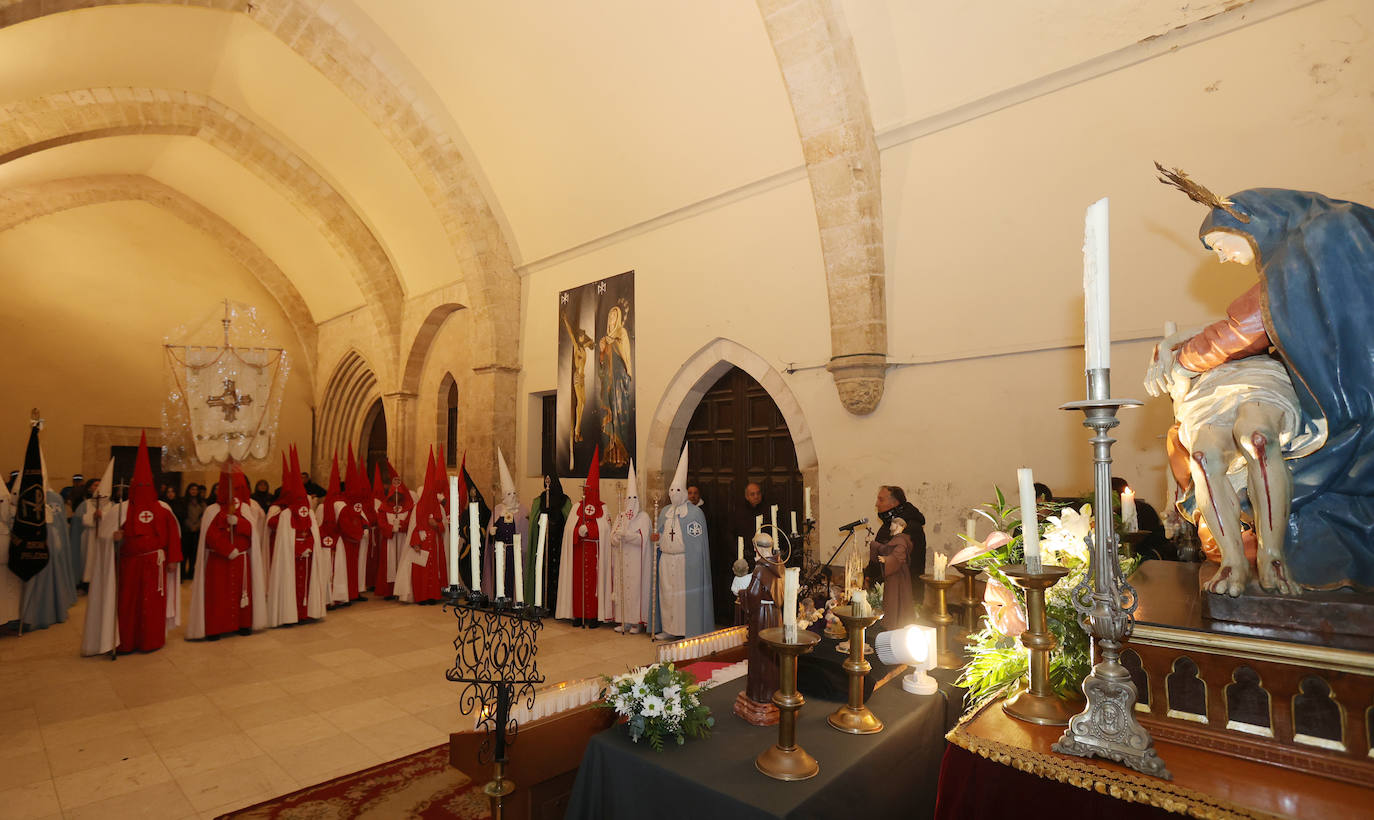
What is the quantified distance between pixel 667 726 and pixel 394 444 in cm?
1154

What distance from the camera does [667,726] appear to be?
7.42 feet

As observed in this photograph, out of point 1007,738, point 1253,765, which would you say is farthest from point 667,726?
point 1253,765

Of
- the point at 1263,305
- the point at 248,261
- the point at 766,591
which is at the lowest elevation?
the point at 766,591

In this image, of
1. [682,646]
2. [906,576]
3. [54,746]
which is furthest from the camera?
[54,746]

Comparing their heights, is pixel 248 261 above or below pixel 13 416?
above

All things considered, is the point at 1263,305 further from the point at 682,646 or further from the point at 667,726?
the point at 682,646

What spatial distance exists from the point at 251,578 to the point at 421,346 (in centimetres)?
561

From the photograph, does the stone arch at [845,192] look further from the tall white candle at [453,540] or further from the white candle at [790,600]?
the tall white candle at [453,540]

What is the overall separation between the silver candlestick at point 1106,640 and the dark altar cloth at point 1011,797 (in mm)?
81

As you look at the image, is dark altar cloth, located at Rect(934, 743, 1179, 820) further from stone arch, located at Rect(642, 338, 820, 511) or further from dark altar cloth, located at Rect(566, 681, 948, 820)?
stone arch, located at Rect(642, 338, 820, 511)

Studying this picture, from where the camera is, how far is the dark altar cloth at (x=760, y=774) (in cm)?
191

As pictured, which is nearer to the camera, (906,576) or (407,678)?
(906,576)

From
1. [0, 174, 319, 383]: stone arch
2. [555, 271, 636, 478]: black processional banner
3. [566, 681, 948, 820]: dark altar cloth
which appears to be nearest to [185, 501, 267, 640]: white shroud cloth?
[555, 271, 636, 478]: black processional banner

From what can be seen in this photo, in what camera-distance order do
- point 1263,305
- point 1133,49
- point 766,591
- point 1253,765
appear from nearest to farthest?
1. point 1253,765
2. point 1263,305
3. point 766,591
4. point 1133,49
